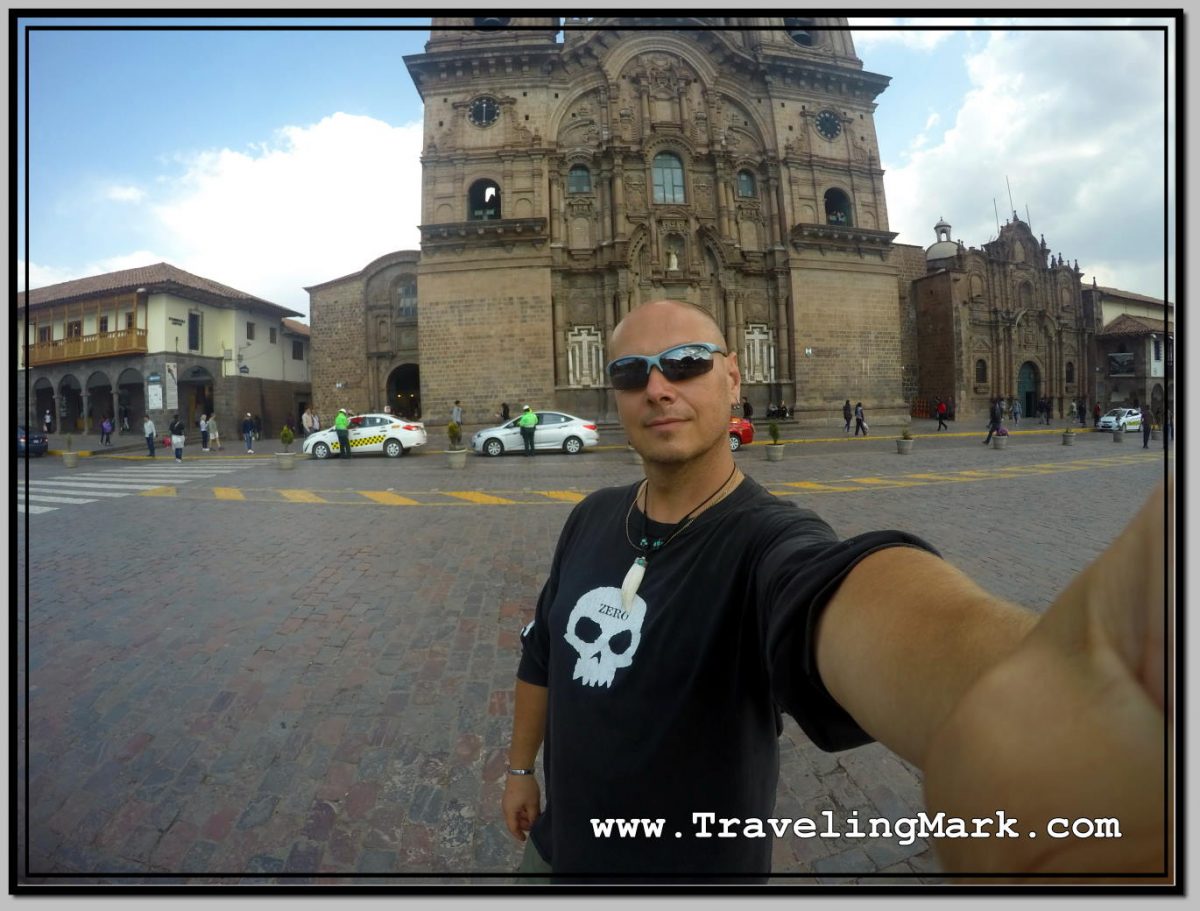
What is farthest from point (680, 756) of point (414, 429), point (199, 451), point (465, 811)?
point (414, 429)

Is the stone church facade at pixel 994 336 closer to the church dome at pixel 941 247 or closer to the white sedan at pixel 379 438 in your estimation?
the church dome at pixel 941 247

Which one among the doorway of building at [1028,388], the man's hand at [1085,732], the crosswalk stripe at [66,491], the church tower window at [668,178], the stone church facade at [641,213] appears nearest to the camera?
the man's hand at [1085,732]

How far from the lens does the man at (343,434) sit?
15.7 metres

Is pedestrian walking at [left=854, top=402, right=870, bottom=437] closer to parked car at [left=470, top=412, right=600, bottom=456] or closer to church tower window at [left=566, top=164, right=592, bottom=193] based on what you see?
parked car at [left=470, top=412, right=600, bottom=456]

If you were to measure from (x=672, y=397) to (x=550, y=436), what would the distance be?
543 inches

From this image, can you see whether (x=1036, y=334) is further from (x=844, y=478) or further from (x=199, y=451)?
(x=199, y=451)

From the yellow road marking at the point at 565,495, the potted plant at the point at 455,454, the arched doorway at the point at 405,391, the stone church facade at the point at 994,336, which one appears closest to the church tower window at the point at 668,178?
the stone church facade at the point at 994,336

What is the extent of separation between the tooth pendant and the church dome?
39.7 metres

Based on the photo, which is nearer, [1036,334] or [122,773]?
[122,773]

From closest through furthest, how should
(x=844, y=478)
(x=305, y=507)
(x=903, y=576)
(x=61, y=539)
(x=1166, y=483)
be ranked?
(x=1166, y=483), (x=903, y=576), (x=61, y=539), (x=305, y=507), (x=844, y=478)

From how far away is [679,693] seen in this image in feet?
3.34

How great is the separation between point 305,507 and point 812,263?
19.4 m

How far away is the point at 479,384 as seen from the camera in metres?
18.1

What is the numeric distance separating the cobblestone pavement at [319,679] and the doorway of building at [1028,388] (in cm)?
1076
